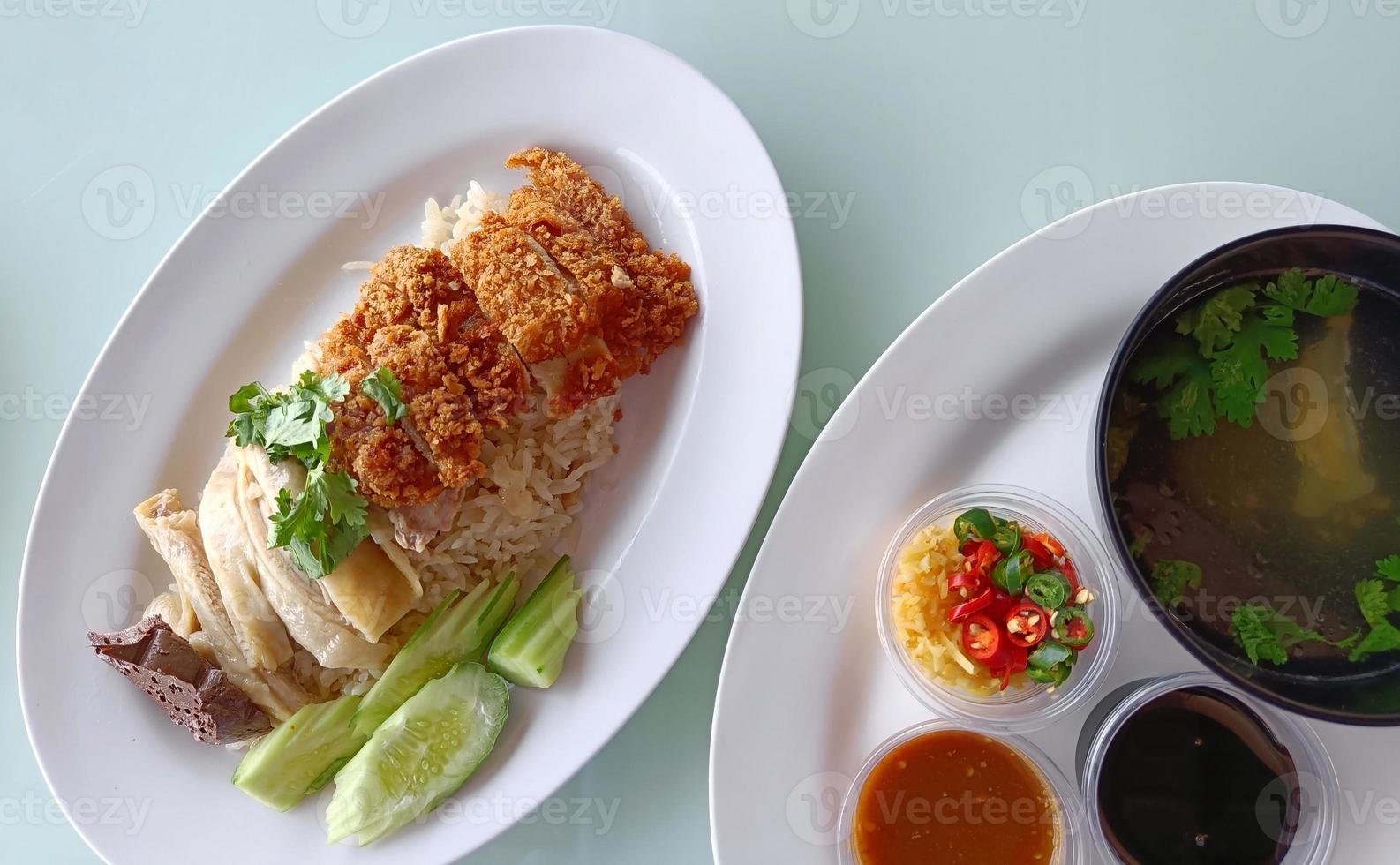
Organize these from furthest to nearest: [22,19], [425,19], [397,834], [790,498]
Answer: [22,19] < [425,19] < [397,834] < [790,498]

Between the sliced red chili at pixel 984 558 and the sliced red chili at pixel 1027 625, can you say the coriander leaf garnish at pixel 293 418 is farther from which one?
the sliced red chili at pixel 1027 625

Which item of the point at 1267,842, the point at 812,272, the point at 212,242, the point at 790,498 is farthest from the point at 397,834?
the point at 1267,842

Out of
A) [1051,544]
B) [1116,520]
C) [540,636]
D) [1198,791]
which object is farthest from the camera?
[540,636]

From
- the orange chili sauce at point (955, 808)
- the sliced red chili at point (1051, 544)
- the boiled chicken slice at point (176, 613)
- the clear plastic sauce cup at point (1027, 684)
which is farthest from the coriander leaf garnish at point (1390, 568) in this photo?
the boiled chicken slice at point (176, 613)

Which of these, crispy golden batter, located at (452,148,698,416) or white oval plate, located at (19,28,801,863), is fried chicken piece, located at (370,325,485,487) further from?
white oval plate, located at (19,28,801,863)

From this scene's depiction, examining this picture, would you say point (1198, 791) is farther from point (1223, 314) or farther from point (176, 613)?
point (176, 613)

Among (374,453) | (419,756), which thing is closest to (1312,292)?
(374,453)

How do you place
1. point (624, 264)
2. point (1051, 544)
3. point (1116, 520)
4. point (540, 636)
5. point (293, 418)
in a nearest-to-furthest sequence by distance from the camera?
point (1116, 520), point (1051, 544), point (293, 418), point (540, 636), point (624, 264)

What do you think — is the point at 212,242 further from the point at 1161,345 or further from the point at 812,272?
the point at 1161,345
